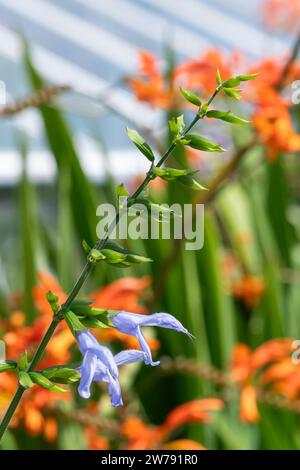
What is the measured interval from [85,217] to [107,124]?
7.61ft

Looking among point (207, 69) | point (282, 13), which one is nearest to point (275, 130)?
point (207, 69)

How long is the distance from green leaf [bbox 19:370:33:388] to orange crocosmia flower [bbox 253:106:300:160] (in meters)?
0.68

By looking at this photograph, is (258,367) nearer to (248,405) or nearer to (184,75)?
(248,405)

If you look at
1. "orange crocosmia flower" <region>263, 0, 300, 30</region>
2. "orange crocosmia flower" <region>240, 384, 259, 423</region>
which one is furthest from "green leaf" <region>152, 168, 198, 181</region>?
"orange crocosmia flower" <region>263, 0, 300, 30</region>

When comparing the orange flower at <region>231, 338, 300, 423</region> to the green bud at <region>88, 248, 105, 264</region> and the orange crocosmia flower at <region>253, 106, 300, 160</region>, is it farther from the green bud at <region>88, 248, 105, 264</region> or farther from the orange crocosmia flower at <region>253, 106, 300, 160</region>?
the green bud at <region>88, 248, 105, 264</region>

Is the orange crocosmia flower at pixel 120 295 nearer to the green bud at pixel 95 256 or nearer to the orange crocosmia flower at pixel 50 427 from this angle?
the orange crocosmia flower at pixel 50 427

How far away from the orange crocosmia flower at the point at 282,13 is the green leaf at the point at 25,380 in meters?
3.31

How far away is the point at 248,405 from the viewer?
951 mm

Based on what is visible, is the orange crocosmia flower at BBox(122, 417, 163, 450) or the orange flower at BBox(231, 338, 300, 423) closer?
the orange crocosmia flower at BBox(122, 417, 163, 450)

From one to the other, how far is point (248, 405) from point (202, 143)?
60 cm

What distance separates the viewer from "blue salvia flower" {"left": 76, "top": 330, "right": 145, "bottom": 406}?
1.21ft

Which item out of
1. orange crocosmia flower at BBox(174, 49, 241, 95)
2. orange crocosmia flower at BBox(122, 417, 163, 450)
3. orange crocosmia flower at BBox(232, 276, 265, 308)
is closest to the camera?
orange crocosmia flower at BBox(122, 417, 163, 450)

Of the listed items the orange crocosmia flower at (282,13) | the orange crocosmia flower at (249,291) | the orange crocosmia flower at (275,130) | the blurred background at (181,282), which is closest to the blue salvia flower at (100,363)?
the blurred background at (181,282)

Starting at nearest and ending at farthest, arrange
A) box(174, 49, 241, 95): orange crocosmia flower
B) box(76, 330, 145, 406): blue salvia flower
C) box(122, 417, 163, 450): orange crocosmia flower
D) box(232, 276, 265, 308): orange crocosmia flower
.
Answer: box(76, 330, 145, 406): blue salvia flower < box(122, 417, 163, 450): orange crocosmia flower < box(174, 49, 241, 95): orange crocosmia flower < box(232, 276, 265, 308): orange crocosmia flower
